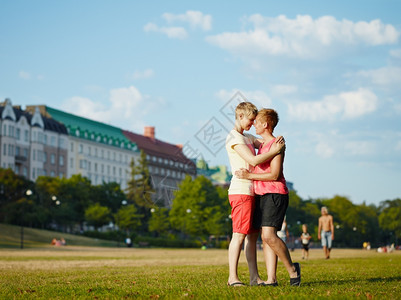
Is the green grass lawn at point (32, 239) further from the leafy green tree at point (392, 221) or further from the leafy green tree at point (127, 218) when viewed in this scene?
the leafy green tree at point (392, 221)

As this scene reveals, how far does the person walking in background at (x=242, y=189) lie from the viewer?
743 cm

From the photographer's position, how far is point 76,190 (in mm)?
73000

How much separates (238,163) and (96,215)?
6471 centimetres

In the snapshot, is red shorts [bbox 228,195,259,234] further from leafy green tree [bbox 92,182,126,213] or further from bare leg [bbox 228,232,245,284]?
leafy green tree [bbox 92,182,126,213]

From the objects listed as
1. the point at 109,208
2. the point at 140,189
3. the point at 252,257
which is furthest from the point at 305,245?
the point at 140,189

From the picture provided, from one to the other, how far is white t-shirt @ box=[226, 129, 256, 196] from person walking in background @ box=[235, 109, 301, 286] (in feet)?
0.31

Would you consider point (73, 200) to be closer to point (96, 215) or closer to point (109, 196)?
point (96, 215)

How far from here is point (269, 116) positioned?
7688 mm

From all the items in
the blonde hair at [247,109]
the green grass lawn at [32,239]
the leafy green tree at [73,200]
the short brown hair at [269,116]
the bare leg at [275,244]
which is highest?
the leafy green tree at [73,200]

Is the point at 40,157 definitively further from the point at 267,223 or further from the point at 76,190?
the point at 267,223

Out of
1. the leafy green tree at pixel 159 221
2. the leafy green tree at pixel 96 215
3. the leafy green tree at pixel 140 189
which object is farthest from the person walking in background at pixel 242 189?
the leafy green tree at pixel 140 189

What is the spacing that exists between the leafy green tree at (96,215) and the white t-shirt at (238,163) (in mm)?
64200

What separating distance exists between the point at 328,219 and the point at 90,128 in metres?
91.2

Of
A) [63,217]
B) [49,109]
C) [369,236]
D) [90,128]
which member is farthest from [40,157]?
[369,236]
